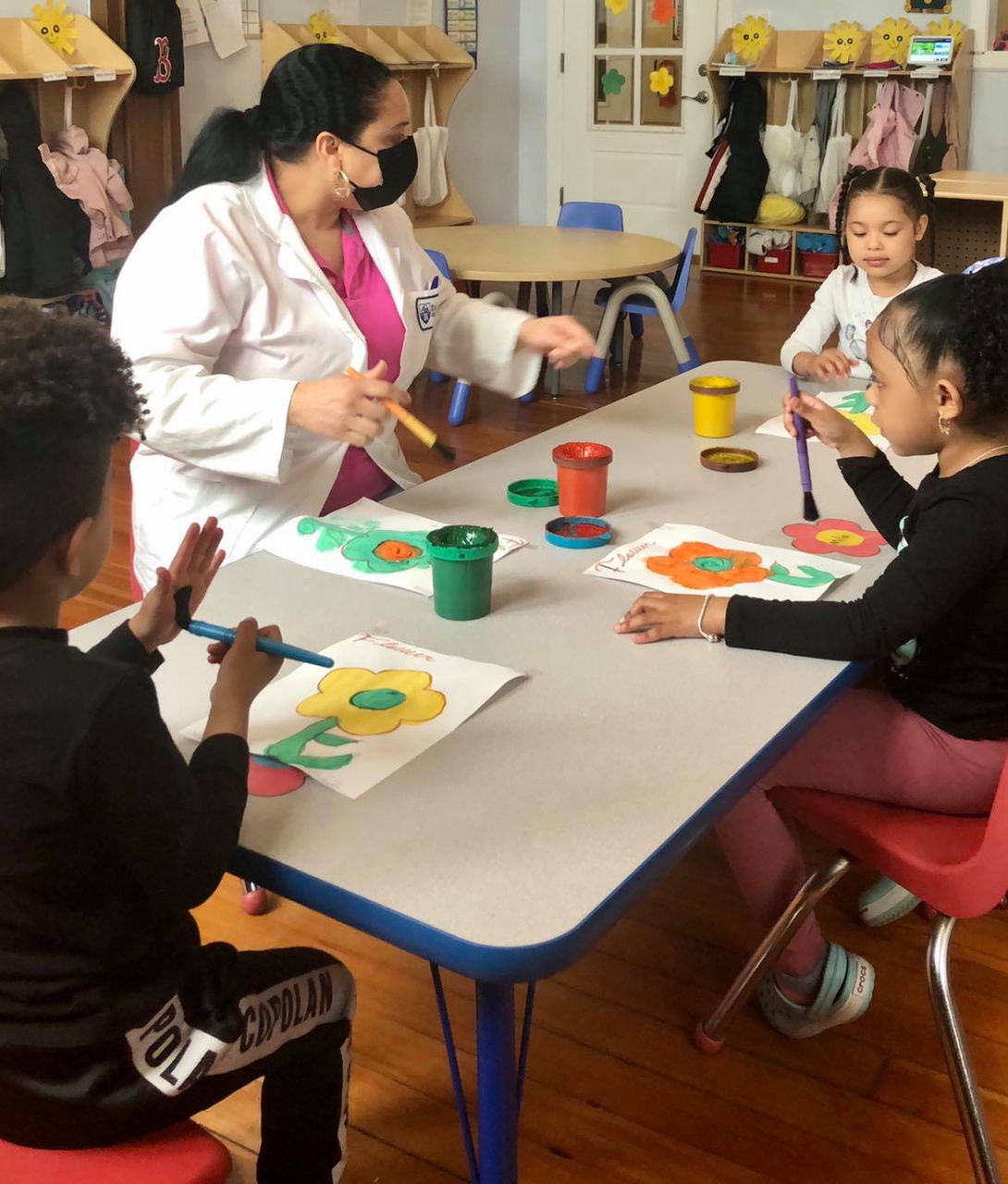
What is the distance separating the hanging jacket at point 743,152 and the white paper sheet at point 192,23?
9.76ft

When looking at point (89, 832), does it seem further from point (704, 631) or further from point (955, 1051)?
point (955, 1051)

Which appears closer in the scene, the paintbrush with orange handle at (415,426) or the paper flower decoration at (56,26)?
the paintbrush with orange handle at (415,426)

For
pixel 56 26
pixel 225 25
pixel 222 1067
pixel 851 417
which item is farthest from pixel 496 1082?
pixel 225 25

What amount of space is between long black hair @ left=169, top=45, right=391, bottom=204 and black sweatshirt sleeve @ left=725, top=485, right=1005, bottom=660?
1015 mm

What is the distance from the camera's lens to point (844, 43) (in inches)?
255

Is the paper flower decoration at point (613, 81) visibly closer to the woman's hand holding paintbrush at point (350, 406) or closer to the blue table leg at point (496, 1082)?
the woman's hand holding paintbrush at point (350, 406)

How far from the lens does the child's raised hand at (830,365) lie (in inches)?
90.9

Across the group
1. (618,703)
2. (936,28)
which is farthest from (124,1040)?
(936,28)

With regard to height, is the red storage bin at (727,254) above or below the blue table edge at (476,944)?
above

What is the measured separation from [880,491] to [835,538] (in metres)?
0.09

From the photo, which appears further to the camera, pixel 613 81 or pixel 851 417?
pixel 613 81

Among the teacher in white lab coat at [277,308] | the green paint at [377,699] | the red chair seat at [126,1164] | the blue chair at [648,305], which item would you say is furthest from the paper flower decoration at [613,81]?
the red chair seat at [126,1164]

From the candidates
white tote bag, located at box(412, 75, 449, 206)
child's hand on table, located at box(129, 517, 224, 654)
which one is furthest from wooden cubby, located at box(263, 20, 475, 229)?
child's hand on table, located at box(129, 517, 224, 654)

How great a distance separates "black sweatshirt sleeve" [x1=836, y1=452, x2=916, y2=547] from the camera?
1.59 meters
